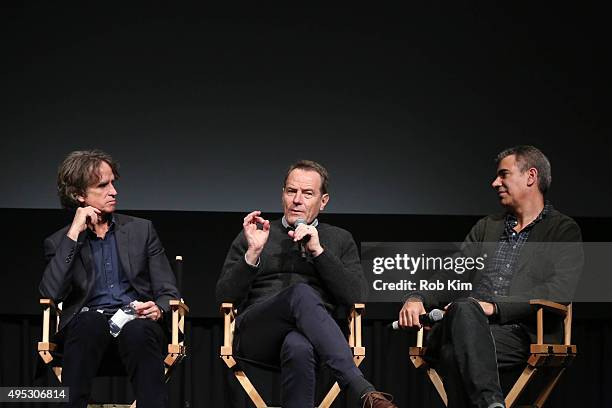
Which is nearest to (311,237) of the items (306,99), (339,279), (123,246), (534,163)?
(339,279)

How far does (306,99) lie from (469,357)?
215cm

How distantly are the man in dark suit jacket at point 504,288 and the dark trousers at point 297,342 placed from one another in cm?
40

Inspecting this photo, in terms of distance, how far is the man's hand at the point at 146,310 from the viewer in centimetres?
364

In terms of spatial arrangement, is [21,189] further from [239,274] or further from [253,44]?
[239,274]

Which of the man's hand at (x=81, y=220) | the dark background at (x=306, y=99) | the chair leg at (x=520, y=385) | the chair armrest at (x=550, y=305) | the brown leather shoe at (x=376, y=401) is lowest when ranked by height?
the brown leather shoe at (x=376, y=401)

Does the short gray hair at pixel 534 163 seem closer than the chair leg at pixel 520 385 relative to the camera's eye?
No

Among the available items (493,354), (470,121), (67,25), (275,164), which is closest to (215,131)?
(275,164)

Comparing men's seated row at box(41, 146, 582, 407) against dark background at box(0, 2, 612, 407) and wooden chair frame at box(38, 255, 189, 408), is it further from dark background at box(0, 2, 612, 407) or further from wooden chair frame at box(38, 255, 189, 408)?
dark background at box(0, 2, 612, 407)

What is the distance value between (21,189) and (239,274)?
5.65 ft

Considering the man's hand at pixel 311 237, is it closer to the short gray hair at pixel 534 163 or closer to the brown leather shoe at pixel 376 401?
the brown leather shoe at pixel 376 401

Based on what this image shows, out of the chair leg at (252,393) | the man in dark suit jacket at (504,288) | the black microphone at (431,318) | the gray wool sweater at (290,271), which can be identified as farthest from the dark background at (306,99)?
the chair leg at (252,393)

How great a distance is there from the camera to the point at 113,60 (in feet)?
16.3

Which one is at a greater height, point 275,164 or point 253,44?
point 253,44

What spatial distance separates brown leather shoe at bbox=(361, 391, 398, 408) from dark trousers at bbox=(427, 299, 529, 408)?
35 centimetres
